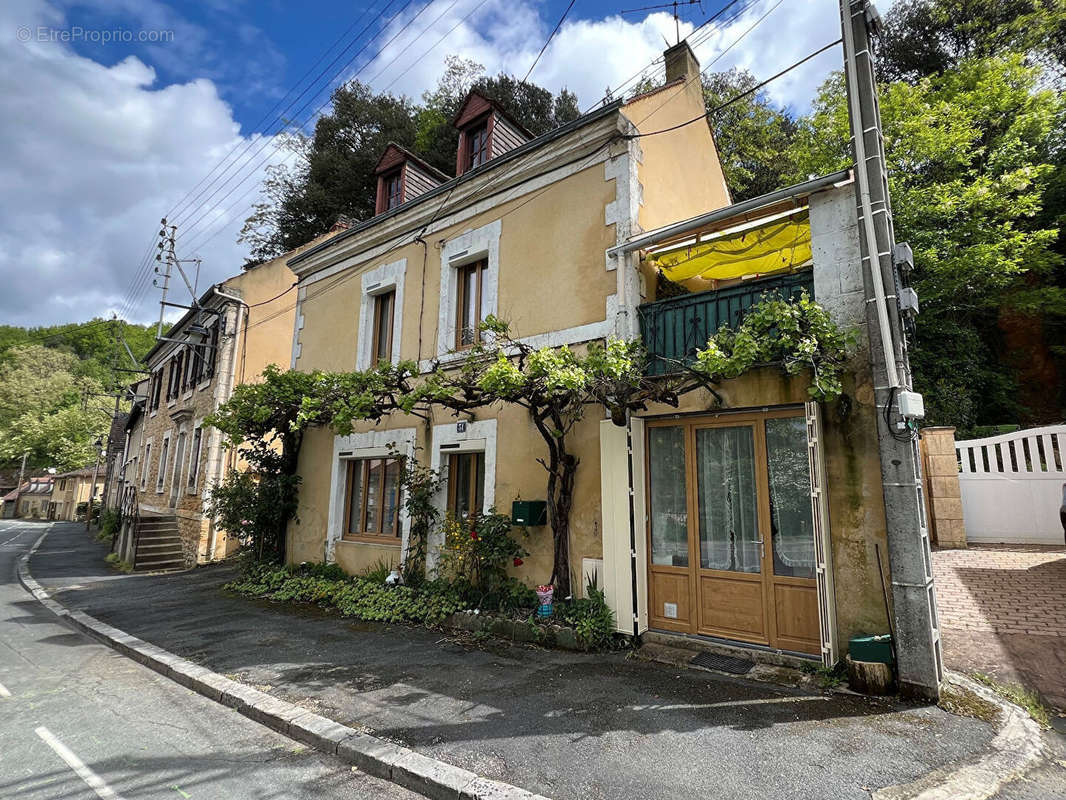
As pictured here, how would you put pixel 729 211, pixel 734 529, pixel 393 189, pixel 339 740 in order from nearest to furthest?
1. pixel 339 740
2. pixel 734 529
3. pixel 729 211
4. pixel 393 189

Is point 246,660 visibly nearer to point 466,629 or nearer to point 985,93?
point 466,629

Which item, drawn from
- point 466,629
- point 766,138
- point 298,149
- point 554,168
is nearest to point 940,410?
point 766,138

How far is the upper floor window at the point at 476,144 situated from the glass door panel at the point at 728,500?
647 centimetres

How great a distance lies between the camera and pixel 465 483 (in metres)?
7.94

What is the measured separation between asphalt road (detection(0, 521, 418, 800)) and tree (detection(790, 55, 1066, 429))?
53.1 ft

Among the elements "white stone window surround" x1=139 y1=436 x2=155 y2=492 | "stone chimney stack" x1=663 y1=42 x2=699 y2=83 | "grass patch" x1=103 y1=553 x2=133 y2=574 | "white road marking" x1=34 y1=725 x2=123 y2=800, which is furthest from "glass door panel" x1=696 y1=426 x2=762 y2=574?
"white stone window surround" x1=139 y1=436 x2=155 y2=492

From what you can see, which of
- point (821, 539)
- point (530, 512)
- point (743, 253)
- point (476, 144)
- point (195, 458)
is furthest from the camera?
point (195, 458)

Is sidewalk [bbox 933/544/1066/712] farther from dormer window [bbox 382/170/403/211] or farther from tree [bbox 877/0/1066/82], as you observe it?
tree [bbox 877/0/1066/82]

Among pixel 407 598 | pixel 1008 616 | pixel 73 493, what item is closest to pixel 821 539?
pixel 1008 616

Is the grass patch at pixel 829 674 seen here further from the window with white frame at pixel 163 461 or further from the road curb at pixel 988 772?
the window with white frame at pixel 163 461

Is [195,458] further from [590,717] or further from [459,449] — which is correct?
[590,717]

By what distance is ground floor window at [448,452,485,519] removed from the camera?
772 cm

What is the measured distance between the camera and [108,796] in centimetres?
317

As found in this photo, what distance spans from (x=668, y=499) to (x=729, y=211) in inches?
127
